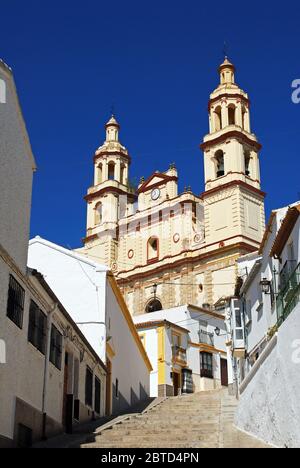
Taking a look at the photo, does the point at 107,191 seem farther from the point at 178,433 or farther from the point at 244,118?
the point at 178,433

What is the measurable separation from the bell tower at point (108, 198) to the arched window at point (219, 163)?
9831 millimetres

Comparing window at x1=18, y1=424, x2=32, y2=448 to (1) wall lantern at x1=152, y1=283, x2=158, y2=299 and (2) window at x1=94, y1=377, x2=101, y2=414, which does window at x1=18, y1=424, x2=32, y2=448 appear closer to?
(2) window at x1=94, y1=377, x2=101, y2=414

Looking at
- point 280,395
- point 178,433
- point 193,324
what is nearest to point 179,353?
point 193,324

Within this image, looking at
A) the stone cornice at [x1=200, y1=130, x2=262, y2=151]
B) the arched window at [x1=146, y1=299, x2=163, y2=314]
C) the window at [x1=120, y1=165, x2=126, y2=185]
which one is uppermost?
the window at [x1=120, y1=165, x2=126, y2=185]

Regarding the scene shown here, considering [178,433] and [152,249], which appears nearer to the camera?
[178,433]

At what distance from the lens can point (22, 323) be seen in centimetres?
1336

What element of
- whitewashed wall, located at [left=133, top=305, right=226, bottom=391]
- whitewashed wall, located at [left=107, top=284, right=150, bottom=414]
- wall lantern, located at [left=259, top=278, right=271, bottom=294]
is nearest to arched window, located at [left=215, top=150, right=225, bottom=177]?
whitewashed wall, located at [left=133, top=305, right=226, bottom=391]

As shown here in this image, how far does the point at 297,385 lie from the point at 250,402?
376cm

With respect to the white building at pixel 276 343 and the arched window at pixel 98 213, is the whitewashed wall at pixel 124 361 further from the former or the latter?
the arched window at pixel 98 213

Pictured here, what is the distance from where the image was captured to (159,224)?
2227 inches

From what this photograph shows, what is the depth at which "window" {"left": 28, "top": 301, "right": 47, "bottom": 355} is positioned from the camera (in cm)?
1416

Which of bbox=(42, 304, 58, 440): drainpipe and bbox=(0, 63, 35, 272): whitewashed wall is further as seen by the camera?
bbox=(42, 304, 58, 440): drainpipe

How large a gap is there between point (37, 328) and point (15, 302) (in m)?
1.82

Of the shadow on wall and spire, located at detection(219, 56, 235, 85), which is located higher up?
spire, located at detection(219, 56, 235, 85)
